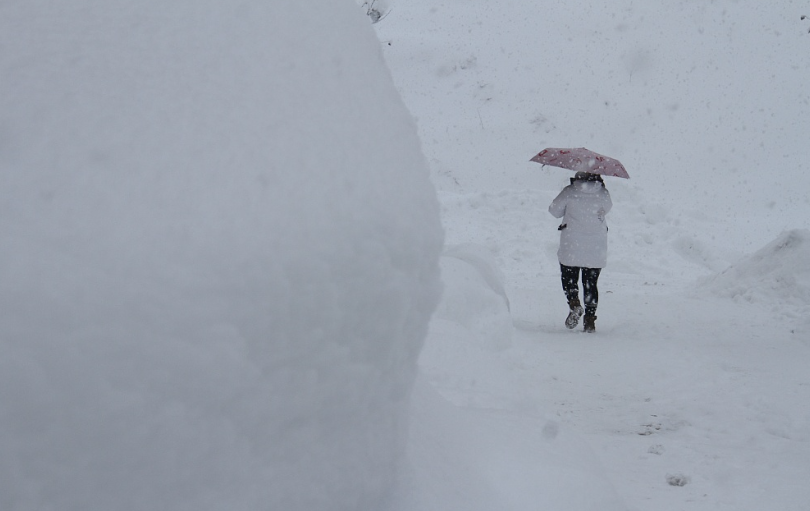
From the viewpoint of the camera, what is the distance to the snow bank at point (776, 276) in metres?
7.43

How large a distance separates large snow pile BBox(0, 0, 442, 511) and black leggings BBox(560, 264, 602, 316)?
5.39m

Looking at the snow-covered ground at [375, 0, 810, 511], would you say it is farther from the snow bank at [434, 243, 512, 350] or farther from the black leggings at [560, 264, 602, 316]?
the black leggings at [560, 264, 602, 316]

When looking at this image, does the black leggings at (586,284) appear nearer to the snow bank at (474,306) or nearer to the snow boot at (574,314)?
the snow boot at (574,314)

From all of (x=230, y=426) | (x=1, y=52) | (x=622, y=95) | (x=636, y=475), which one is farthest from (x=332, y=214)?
(x=622, y=95)

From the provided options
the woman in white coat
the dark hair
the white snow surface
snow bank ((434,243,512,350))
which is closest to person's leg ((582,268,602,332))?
the woman in white coat

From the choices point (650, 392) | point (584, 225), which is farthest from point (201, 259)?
point (584, 225)

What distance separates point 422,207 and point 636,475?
2366mm

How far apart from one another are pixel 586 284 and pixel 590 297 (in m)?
0.16

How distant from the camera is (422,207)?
1.41 metres

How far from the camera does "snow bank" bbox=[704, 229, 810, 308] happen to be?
7434mm

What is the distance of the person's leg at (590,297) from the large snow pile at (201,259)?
532cm

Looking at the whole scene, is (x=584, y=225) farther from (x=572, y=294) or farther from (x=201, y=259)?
(x=201, y=259)

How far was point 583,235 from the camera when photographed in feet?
22.3

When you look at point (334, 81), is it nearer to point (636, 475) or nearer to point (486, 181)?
point (636, 475)
